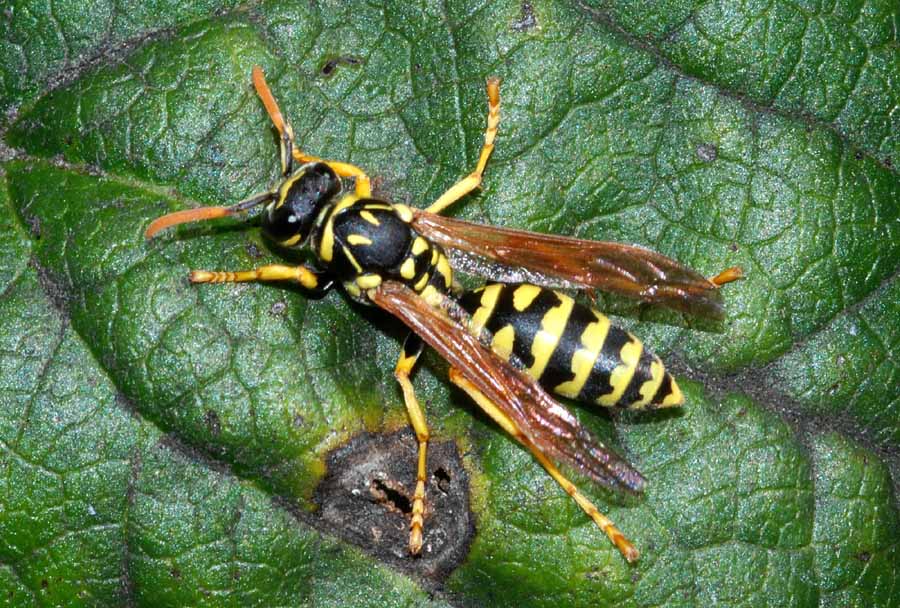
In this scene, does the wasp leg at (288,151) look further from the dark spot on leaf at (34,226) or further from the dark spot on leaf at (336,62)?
the dark spot on leaf at (34,226)

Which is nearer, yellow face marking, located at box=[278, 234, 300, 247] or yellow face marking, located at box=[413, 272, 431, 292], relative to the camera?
yellow face marking, located at box=[278, 234, 300, 247]

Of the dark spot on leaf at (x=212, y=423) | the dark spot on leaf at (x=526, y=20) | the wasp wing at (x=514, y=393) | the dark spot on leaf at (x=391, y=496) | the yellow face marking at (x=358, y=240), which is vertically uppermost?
the dark spot on leaf at (x=526, y=20)

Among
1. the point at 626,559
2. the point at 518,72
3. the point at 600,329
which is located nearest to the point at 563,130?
the point at 518,72

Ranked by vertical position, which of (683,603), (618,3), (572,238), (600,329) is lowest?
(683,603)

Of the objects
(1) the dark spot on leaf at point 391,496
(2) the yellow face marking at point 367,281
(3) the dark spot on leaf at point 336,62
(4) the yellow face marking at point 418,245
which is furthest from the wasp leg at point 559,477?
(3) the dark spot on leaf at point 336,62

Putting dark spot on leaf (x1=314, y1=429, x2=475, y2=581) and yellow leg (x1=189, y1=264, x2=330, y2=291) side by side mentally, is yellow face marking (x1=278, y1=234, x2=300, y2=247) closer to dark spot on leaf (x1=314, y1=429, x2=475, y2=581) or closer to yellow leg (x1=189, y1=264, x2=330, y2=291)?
yellow leg (x1=189, y1=264, x2=330, y2=291)

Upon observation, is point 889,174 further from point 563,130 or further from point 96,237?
point 96,237

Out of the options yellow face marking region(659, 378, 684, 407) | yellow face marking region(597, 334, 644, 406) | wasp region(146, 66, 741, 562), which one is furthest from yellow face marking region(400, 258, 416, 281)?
yellow face marking region(659, 378, 684, 407)
